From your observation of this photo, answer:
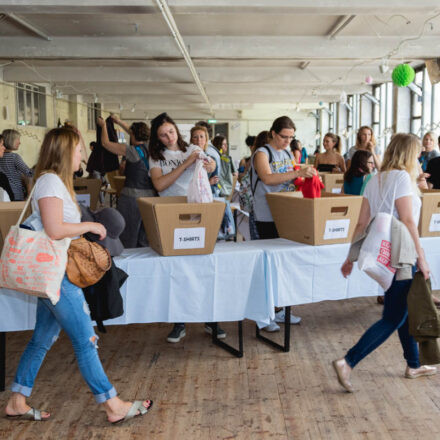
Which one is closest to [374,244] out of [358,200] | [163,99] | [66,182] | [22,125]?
[358,200]

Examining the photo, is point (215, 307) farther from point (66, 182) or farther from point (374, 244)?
point (66, 182)

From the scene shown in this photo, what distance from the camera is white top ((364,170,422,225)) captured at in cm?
213

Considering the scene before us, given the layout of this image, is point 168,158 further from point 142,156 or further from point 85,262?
point 85,262

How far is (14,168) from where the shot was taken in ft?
15.9

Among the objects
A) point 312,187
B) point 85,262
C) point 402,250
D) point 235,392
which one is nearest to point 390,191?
point 402,250

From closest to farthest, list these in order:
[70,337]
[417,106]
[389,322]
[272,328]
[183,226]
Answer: [70,337] → [389,322] → [183,226] → [272,328] → [417,106]

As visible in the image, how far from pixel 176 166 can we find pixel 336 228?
942 millimetres

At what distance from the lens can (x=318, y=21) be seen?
754 cm

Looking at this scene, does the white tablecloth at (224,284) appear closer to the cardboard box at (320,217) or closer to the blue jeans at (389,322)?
the cardboard box at (320,217)

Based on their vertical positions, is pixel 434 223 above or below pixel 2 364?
above

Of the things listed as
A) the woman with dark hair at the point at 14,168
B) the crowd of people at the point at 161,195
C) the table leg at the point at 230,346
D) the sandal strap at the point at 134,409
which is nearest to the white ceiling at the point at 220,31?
the woman with dark hair at the point at 14,168

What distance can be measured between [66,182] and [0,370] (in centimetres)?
106

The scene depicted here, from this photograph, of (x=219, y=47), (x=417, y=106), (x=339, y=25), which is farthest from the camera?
(x=417, y=106)

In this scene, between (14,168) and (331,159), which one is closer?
(14,168)
